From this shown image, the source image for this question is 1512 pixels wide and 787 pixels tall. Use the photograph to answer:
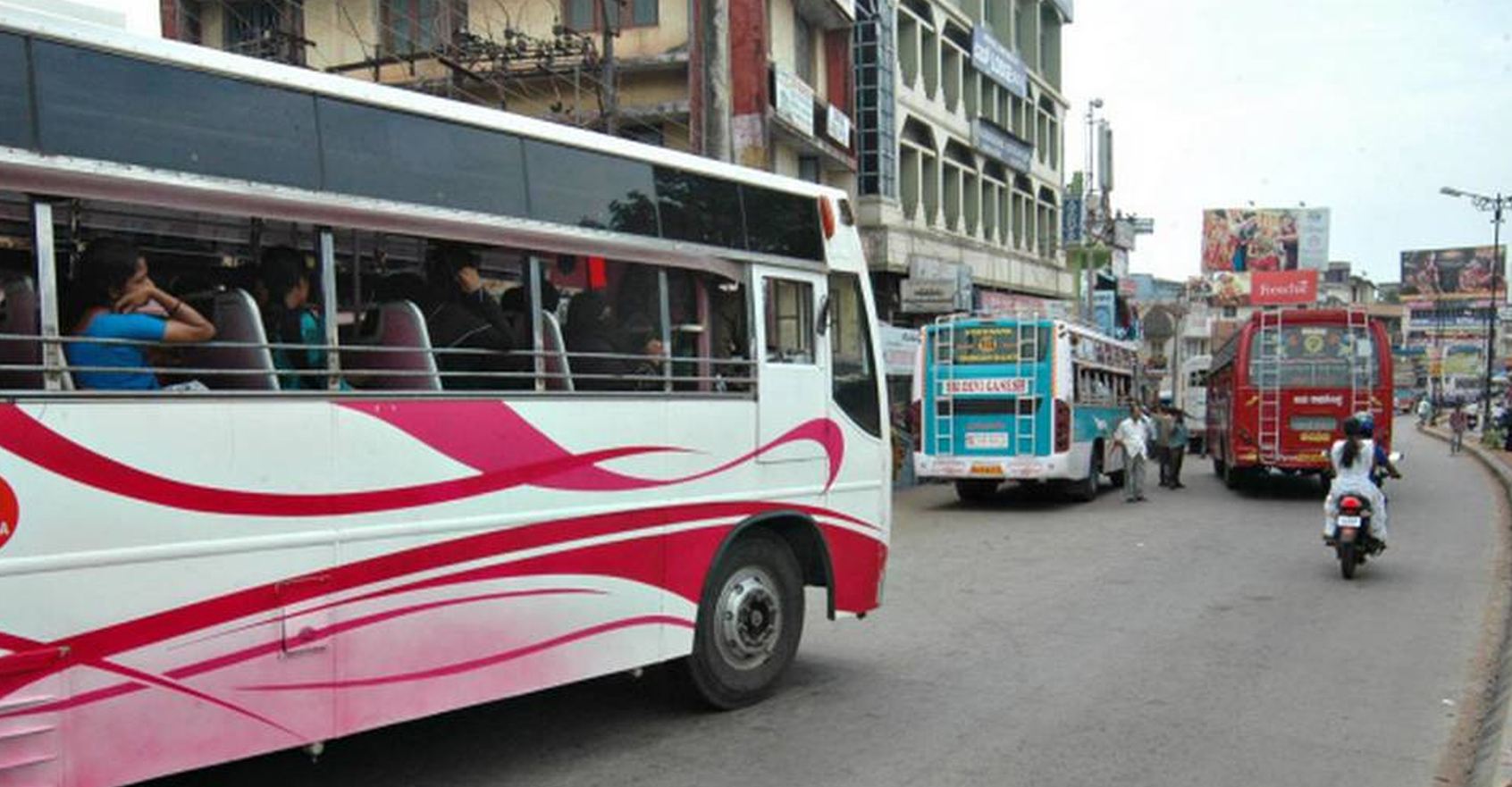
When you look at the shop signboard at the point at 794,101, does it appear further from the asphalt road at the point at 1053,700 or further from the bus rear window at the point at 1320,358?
the asphalt road at the point at 1053,700

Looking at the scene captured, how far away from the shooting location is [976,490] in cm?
2014

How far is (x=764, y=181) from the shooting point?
6.50m

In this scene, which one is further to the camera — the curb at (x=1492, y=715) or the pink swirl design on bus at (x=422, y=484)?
the curb at (x=1492, y=715)

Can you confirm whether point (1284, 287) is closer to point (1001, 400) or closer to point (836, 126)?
point (836, 126)

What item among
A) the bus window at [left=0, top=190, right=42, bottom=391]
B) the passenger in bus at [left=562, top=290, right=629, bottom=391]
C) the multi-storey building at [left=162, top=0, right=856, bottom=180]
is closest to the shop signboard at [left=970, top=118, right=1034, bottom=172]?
the multi-storey building at [left=162, top=0, right=856, bottom=180]

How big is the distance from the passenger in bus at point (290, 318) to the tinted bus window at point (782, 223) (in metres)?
2.59

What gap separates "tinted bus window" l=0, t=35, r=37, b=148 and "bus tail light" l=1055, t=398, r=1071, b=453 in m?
15.3

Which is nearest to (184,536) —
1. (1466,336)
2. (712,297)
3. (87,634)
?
(87,634)

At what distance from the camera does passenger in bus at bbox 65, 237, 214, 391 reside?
382 cm

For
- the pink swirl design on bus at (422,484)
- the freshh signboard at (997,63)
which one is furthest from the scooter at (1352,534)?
the freshh signboard at (997,63)

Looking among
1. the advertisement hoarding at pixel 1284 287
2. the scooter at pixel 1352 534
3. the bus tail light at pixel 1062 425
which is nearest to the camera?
the scooter at pixel 1352 534

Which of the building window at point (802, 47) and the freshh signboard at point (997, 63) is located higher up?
the freshh signboard at point (997, 63)

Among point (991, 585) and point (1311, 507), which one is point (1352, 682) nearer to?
point (991, 585)

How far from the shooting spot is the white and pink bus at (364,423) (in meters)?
3.68
